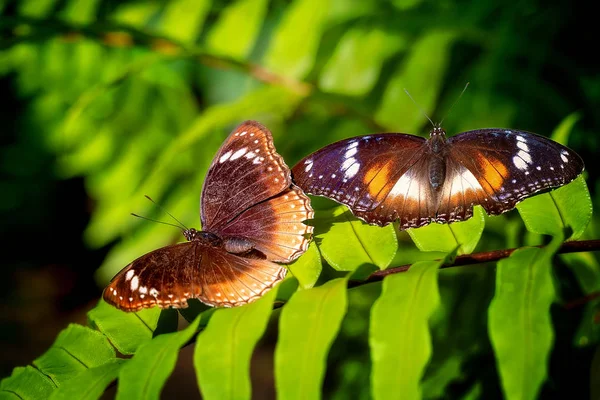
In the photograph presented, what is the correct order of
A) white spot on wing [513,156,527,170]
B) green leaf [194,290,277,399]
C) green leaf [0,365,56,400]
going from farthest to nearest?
1. white spot on wing [513,156,527,170]
2. green leaf [0,365,56,400]
3. green leaf [194,290,277,399]

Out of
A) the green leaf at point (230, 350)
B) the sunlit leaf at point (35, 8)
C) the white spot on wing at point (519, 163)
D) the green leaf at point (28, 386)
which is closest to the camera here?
the green leaf at point (230, 350)

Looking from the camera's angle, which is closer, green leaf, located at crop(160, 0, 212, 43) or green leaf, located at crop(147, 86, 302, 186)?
green leaf, located at crop(147, 86, 302, 186)

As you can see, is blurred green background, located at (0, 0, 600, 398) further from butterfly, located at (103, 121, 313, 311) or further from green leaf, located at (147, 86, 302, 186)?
butterfly, located at (103, 121, 313, 311)

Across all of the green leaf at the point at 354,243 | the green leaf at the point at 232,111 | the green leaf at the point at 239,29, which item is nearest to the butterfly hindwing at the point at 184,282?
→ the green leaf at the point at 354,243

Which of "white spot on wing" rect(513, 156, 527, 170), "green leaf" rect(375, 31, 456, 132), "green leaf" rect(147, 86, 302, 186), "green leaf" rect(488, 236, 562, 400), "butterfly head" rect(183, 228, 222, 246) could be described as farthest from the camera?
"green leaf" rect(375, 31, 456, 132)

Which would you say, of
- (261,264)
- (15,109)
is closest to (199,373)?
(261,264)

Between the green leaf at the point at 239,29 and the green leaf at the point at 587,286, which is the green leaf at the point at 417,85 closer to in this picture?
the green leaf at the point at 239,29

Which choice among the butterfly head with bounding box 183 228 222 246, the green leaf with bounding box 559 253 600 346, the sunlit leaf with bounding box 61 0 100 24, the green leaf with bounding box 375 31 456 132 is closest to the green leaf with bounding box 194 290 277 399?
the butterfly head with bounding box 183 228 222 246
